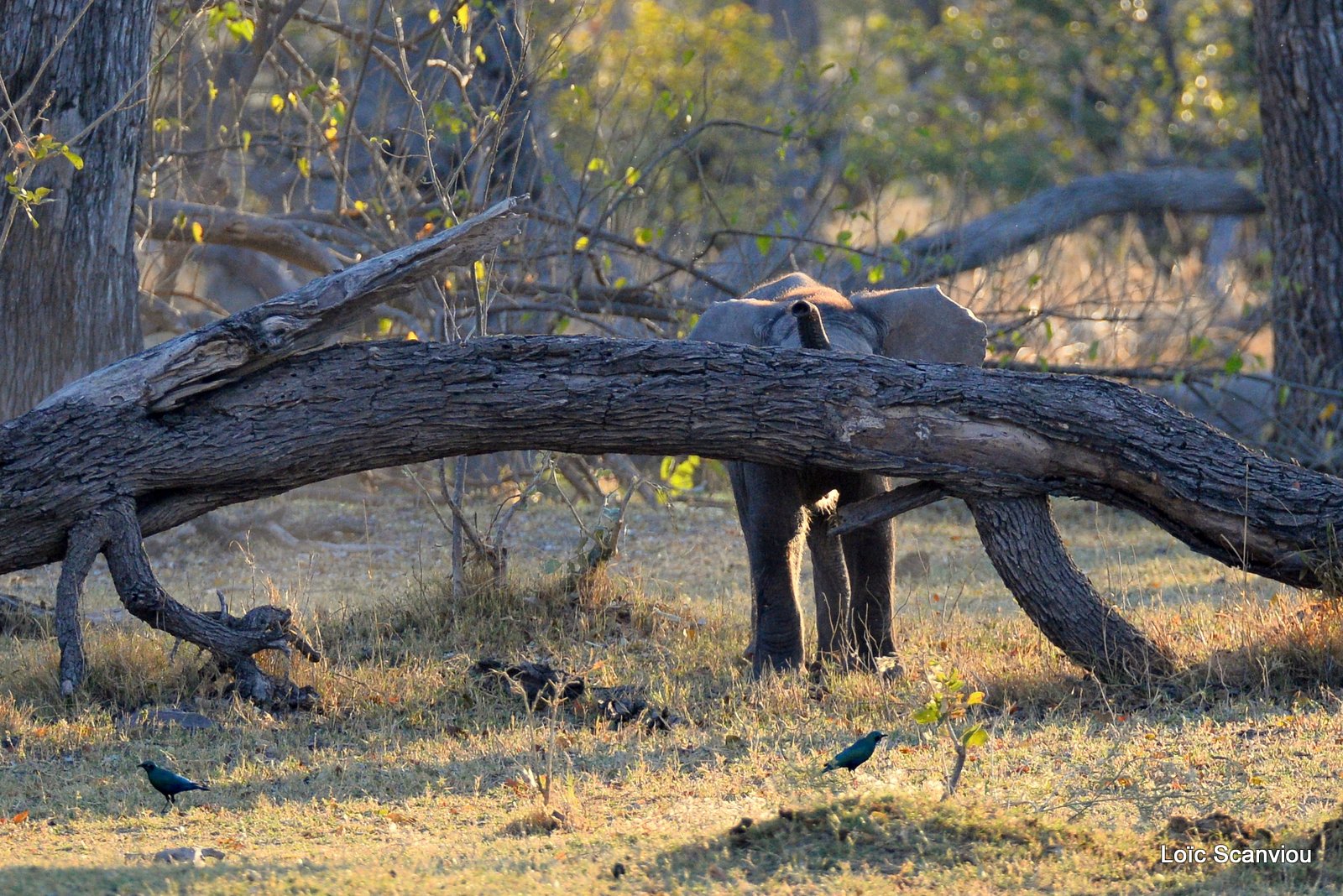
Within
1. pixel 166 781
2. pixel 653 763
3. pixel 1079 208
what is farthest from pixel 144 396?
pixel 1079 208

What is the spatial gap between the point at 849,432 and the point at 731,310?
1353 mm

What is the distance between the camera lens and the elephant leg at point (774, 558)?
7066 mm

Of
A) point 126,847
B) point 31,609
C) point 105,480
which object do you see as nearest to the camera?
point 126,847

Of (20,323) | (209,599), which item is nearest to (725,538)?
(209,599)

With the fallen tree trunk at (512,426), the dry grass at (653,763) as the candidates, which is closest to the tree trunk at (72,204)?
the dry grass at (653,763)

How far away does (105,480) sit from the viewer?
6.09 meters

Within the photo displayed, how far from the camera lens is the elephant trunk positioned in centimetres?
643

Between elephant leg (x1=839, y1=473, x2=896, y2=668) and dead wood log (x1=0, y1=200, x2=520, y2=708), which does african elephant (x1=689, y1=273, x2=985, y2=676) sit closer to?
elephant leg (x1=839, y1=473, x2=896, y2=668)

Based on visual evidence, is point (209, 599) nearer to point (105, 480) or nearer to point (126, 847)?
point (105, 480)

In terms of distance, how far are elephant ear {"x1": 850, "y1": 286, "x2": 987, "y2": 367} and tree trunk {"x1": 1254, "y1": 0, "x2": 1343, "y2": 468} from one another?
533 centimetres

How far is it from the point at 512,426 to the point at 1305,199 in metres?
8.27

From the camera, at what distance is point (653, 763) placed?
5.88m

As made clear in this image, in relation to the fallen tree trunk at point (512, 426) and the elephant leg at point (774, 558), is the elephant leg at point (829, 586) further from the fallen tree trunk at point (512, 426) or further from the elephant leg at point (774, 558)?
the fallen tree trunk at point (512, 426)

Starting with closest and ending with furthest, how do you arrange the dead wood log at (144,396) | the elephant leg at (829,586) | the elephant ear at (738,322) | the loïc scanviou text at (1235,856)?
1. the loïc scanviou text at (1235,856)
2. the dead wood log at (144,396)
3. the elephant ear at (738,322)
4. the elephant leg at (829,586)
